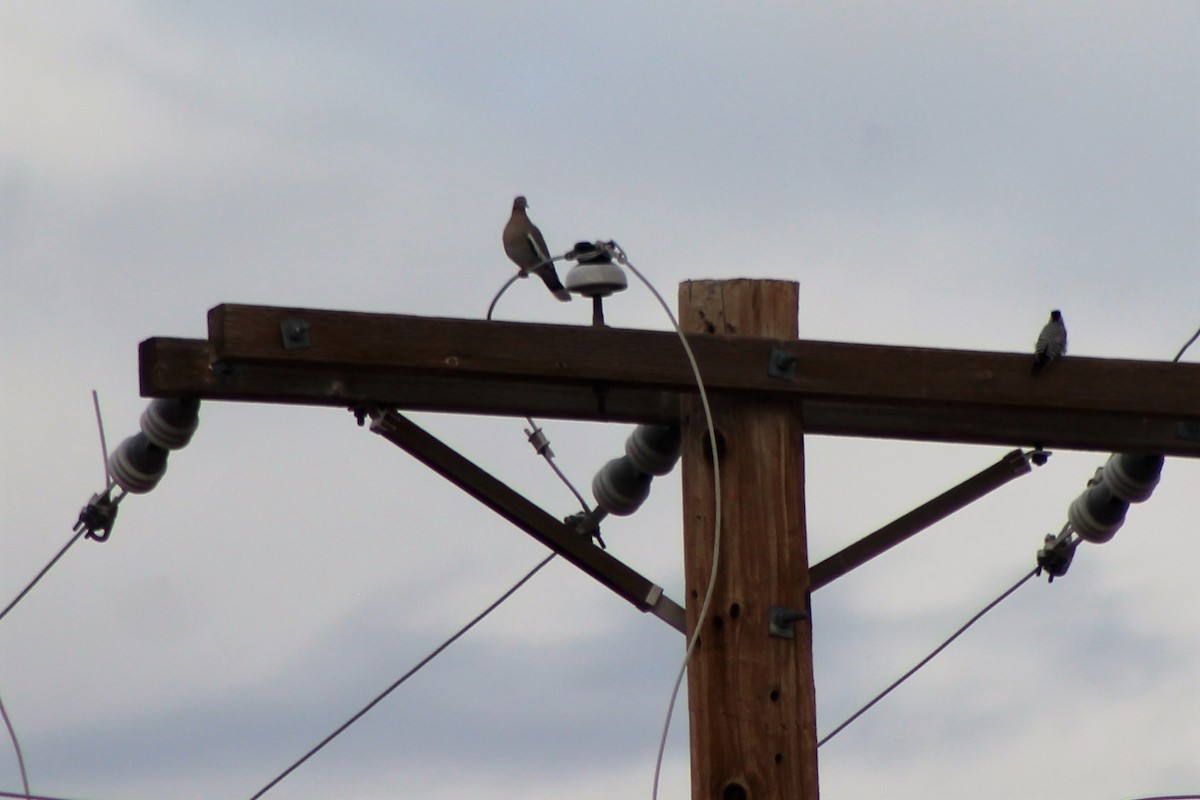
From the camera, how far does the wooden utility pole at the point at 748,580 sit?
5.40 metres

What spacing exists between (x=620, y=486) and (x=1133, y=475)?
5.42 ft

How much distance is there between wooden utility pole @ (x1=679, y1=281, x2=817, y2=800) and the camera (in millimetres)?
5398

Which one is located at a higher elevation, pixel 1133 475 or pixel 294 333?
pixel 1133 475

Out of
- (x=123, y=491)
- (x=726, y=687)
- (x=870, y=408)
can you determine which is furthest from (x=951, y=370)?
(x=123, y=491)

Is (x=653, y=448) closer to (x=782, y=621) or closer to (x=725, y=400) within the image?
(x=725, y=400)

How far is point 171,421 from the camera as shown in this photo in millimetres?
5996

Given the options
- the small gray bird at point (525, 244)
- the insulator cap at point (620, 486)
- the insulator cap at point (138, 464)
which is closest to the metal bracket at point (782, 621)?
the insulator cap at point (620, 486)

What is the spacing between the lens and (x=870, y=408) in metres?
6.07

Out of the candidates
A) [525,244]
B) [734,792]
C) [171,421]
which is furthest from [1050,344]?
[525,244]

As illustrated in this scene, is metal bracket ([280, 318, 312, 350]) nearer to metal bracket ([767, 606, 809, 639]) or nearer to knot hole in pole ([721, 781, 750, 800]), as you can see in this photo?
metal bracket ([767, 606, 809, 639])

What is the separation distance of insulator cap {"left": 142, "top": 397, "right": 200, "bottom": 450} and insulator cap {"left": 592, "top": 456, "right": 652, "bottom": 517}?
123 centimetres

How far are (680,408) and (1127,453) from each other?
1.45m

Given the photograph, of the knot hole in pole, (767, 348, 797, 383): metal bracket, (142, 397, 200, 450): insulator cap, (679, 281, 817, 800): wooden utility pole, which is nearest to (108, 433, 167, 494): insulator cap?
(142, 397, 200, 450): insulator cap

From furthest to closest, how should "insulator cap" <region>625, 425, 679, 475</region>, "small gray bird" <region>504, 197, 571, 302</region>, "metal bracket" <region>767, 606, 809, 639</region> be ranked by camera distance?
"small gray bird" <region>504, 197, 571, 302</region> < "insulator cap" <region>625, 425, 679, 475</region> < "metal bracket" <region>767, 606, 809, 639</region>
